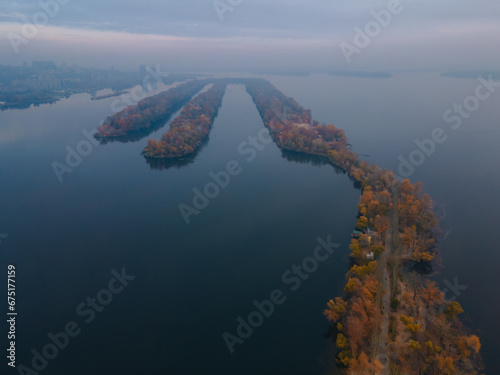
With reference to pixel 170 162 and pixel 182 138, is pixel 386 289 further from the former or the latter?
pixel 182 138

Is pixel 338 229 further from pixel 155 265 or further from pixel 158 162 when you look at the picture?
pixel 158 162

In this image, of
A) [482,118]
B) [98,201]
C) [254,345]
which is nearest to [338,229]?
[254,345]

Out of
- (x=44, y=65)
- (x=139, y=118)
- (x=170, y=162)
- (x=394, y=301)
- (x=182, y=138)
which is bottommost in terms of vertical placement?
(x=394, y=301)

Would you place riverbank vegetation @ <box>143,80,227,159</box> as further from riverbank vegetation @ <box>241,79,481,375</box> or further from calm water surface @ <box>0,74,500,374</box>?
riverbank vegetation @ <box>241,79,481,375</box>

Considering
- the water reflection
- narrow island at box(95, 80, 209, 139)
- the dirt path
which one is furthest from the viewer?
narrow island at box(95, 80, 209, 139)

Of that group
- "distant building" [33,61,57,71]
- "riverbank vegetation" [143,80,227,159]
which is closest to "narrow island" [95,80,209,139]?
"riverbank vegetation" [143,80,227,159]

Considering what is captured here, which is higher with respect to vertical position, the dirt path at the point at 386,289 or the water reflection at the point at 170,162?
the water reflection at the point at 170,162

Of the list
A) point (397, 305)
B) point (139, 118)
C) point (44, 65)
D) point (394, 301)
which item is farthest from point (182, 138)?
point (44, 65)

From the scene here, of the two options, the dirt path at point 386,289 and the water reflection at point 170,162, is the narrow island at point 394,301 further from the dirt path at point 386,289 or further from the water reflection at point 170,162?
the water reflection at point 170,162

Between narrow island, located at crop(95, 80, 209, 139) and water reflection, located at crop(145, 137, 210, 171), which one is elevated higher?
narrow island, located at crop(95, 80, 209, 139)

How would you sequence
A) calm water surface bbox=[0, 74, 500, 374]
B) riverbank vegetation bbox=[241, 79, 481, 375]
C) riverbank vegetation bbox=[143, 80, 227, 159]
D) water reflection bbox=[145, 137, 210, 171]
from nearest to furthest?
riverbank vegetation bbox=[241, 79, 481, 375]
calm water surface bbox=[0, 74, 500, 374]
water reflection bbox=[145, 137, 210, 171]
riverbank vegetation bbox=[143, 80, 227, 159]

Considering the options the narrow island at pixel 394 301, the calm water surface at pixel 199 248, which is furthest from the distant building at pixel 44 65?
the narrow island at pixel 394 301
